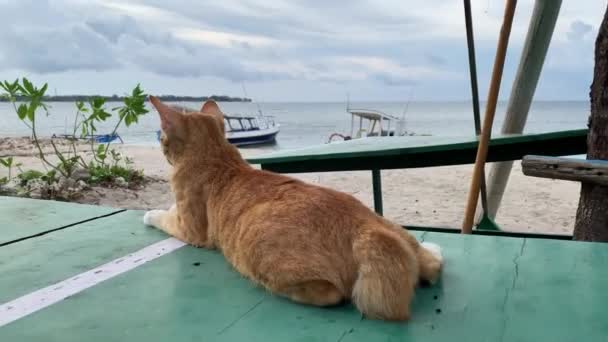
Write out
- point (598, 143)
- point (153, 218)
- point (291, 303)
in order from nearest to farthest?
point (291, 303), point (153, 218), point (598, 143)

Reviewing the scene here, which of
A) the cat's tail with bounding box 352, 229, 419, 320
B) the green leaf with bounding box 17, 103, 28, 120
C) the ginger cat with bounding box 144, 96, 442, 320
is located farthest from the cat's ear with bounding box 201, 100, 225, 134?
the green leaf with bounding box 17, 103, 28, 120

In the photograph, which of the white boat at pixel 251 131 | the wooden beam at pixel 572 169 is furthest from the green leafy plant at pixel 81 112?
the white boat at pixel 251 131

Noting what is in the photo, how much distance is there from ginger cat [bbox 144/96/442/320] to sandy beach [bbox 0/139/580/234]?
4.18 m

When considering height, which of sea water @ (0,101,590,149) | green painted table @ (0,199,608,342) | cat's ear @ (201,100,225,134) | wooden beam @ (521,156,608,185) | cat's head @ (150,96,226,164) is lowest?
sea water @ (0,101,590,149)

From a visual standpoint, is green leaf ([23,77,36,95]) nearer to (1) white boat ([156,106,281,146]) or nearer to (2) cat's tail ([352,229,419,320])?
(2) cat's tail ([352,229,419,320])

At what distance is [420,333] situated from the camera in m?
1.41

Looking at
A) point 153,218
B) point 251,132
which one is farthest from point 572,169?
point 251,132

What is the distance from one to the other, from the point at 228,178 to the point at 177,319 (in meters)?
0.94

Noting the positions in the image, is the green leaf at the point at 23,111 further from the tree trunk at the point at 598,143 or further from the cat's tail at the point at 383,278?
the tree trunk at the point at 598,143

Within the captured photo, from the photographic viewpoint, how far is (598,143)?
2.98m

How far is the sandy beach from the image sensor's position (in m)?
8.20

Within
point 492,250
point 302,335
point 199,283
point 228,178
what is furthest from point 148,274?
point 492,250

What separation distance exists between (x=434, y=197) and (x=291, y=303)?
9.31 meters

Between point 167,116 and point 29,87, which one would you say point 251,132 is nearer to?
point 29,87
